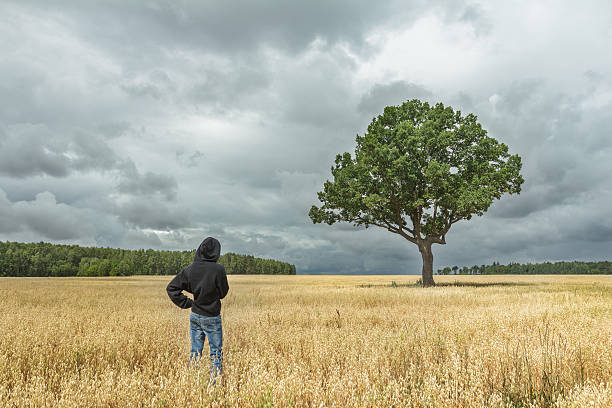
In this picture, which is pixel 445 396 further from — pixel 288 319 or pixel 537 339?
pixel 288 319

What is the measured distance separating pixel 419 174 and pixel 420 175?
18 centimetres

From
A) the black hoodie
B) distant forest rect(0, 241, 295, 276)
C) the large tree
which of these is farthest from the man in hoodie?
distant forest rect(0, 241, 295, 276)

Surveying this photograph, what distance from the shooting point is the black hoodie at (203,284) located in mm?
5719

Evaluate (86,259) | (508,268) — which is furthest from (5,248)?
(508,268)

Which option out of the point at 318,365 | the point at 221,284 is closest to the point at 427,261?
the point at 318,365

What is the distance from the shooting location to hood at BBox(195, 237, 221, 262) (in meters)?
5.95

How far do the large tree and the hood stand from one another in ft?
68.5

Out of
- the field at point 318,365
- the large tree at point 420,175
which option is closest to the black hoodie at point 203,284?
the field at point 318,365

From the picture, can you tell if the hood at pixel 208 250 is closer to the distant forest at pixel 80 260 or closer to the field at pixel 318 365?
the field at pixel 318 365

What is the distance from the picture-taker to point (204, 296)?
5699 millimetres

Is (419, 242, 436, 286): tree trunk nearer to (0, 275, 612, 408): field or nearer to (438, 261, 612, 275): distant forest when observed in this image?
(0, 275, 612, 408): field

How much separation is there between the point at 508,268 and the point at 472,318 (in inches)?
6733

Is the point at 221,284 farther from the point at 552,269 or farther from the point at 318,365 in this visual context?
the point at 552,269

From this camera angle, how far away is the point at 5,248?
120375 millimetres
